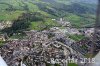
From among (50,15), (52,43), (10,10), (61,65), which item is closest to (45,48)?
(52,43)

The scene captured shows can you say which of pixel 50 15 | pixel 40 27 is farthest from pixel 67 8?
pixel 40 27

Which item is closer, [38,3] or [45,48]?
[45,48]

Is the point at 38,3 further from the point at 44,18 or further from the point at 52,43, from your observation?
the point at 52,43

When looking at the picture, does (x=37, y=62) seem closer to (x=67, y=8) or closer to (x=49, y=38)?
(x=49, y=38)

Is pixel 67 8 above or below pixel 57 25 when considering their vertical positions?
above

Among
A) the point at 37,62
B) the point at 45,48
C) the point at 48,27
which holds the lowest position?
the point at 37,62

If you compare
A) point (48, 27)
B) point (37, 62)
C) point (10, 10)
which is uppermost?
point (10, 10)
